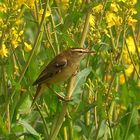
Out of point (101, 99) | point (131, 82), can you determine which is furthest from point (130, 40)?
point (101, 99)

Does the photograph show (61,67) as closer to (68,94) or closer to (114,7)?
(68,94)

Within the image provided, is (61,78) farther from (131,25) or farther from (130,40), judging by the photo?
(130,40)

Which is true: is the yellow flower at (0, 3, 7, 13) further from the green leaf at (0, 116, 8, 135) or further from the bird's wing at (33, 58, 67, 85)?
Answer: the green leaf at (0, 116, 8, 135)

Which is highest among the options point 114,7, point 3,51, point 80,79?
point 114,7

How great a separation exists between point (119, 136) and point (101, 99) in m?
0.48

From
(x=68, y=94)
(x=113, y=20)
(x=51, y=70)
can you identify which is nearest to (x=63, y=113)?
(x=68, y=94)

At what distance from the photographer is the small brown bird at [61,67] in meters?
3.63

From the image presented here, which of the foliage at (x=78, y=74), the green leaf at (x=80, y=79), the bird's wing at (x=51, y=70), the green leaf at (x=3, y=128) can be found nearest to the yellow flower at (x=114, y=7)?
the foliage at (x=78, y=74)

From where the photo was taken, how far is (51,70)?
12.1ft

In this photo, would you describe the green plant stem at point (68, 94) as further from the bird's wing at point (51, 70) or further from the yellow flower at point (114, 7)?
the yellow flower at point (114, 7)

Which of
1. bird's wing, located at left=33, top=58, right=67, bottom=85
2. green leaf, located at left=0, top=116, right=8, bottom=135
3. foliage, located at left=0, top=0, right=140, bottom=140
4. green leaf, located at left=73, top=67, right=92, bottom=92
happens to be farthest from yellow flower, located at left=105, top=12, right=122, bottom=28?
green leaf, located at left=0, top=116, right=8, bottom=135

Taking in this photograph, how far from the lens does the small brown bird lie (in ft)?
11.9

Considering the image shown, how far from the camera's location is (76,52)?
3.66 m

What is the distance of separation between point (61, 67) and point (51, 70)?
0.08 metres
